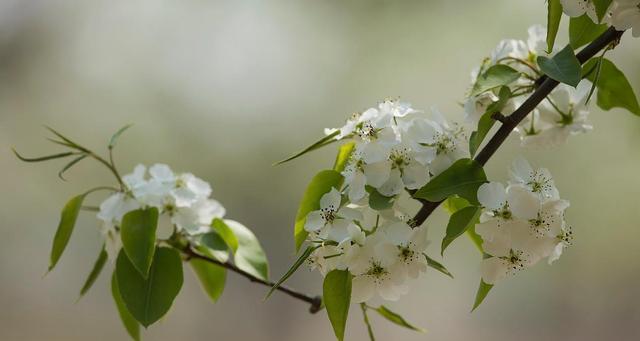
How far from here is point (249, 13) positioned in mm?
2545

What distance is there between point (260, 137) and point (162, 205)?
6.17 feet

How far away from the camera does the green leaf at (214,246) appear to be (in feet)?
2.23

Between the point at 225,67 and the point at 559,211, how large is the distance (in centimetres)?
210

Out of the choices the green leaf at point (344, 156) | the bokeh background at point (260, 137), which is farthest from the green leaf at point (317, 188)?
the bokeh background at point (260, 137)

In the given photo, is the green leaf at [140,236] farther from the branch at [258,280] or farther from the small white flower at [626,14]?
the small white flower at [626,14]

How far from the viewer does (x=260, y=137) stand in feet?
8.35

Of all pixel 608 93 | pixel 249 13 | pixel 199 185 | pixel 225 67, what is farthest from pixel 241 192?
pixel 608 93

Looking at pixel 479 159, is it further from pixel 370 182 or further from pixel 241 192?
pixel 241 192

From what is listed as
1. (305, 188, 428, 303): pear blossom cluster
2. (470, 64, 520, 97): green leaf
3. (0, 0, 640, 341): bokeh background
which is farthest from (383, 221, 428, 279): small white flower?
(0, 0, 640, 341): bokeh background

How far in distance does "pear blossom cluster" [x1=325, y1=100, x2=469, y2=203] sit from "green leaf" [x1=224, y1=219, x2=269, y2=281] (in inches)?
7.7

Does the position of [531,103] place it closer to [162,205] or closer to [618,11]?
[618,11]

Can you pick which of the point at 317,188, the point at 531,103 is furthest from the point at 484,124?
the point at 317,188

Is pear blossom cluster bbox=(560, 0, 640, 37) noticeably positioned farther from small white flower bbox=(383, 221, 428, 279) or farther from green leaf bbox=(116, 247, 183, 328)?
green leaf bbox=(116, 247, 183, 328)

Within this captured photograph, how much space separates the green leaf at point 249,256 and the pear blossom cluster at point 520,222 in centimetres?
25
